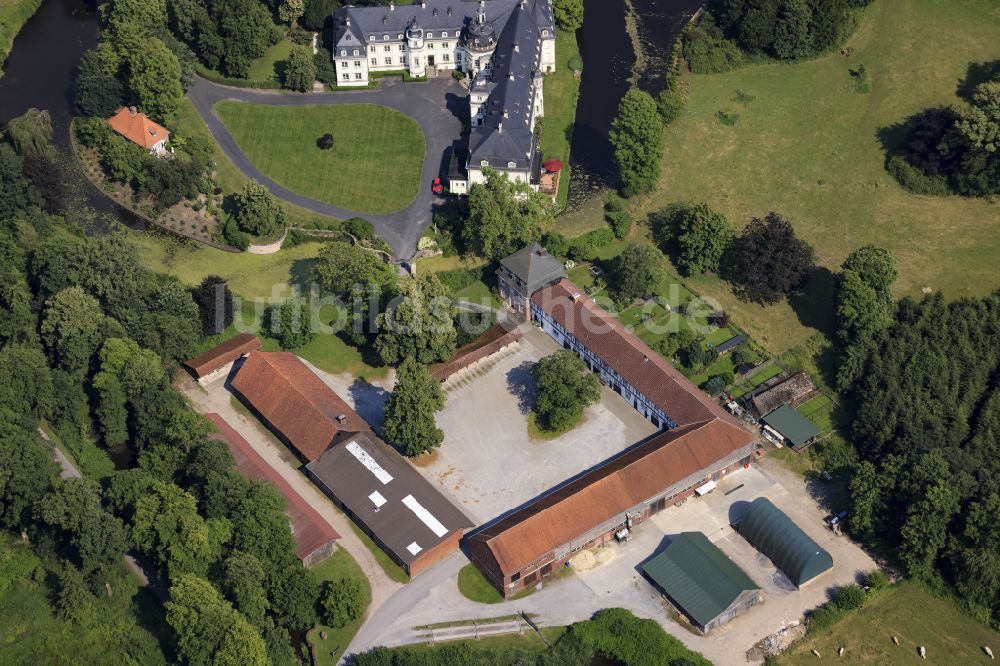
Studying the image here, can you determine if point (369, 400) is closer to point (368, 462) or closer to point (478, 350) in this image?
point (368, 462)

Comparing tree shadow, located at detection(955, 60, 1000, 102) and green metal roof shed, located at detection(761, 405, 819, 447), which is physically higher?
tree shadow, located at detection(955, 60, 1000, 102)

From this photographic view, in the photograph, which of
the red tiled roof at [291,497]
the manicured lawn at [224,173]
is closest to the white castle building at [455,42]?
Answer: the manicured lawn at [224,173]

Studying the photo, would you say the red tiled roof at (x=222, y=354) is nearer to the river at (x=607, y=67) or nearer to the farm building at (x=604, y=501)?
the farm building at (x=604, y=501)

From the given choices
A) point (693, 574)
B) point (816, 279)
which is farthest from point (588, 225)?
point (693, 574)

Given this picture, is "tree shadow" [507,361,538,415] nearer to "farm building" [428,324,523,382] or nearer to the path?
"farm building" [428,324,523,382]

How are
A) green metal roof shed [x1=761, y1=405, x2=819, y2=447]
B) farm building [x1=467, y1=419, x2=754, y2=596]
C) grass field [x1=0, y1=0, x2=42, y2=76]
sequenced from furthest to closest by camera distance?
grass field [x1=0, y1=0, x2=42, y2=76], green metal roof shed [x1=761, y1=405, x2=819, y2=447], farm building [x1=467, y1=419, x2=754, y2=596]

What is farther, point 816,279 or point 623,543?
point 816,279

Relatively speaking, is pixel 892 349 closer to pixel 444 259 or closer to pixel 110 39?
pixel 444 259

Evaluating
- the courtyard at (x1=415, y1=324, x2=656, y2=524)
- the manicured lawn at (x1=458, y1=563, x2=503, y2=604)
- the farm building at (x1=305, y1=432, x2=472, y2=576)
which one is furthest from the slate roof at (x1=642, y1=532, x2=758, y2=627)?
the farm building at (x1=305, y1=432, x2=472, y2=576)
